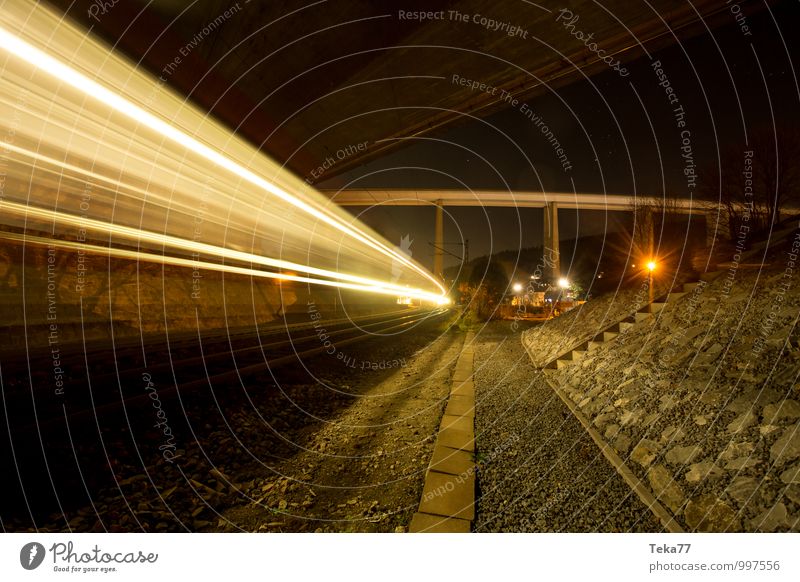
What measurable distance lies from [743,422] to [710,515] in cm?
122

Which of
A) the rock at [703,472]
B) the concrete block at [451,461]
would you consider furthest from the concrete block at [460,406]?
the rock at [703,472]

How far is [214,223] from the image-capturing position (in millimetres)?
12828

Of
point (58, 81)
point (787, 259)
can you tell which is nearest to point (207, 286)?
point (58, 81)

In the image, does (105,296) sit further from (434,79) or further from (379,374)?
(434,79)

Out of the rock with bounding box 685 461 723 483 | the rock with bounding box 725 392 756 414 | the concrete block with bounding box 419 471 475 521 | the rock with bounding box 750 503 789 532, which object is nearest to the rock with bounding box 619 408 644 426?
the rock with bounding box 725 392 756 414

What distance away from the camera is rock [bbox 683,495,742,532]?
9.08 feet

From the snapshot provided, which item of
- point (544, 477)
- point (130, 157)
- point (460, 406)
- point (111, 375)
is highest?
point (130, 157)

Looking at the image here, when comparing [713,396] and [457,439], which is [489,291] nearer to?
[457,439]

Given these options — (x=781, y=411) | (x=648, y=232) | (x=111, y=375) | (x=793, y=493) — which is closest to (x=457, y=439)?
(x=793, y=493)

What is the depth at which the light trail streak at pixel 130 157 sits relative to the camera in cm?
657

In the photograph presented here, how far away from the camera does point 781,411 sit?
331 centimetres

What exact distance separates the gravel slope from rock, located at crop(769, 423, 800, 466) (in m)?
1.20

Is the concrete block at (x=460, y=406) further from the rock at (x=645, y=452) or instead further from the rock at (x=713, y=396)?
the rock at (x=713, y=396)

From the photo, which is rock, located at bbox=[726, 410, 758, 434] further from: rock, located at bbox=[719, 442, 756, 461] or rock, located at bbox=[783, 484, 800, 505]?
rock, located at bbox=[783, 484, 800, 505]
